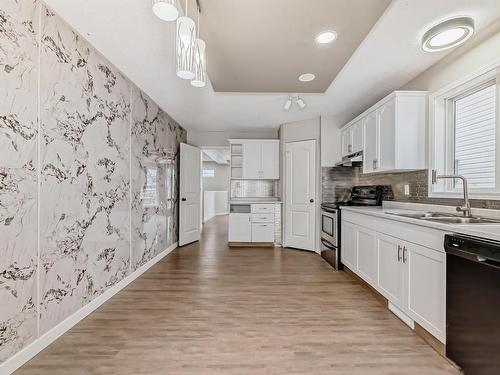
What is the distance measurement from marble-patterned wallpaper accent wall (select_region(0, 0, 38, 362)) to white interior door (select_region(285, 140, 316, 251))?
3668mm

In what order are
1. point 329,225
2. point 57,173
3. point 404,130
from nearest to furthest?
point 57,173, point 404,130, point 329,225

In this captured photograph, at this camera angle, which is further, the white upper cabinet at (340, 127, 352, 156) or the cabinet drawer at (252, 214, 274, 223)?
the cabinet drawer at (252, 214, 274, 223)

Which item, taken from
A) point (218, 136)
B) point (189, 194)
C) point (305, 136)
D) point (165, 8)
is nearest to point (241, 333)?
point (165, 8)

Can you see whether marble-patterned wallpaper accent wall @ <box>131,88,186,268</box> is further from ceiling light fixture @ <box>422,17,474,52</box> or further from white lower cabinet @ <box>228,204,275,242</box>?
ceiling light fixture @ <box>422,17,474,52</box>

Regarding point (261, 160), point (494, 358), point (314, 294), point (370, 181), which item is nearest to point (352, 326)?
point (314, 294)

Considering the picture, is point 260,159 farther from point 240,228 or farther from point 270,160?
point 240,228

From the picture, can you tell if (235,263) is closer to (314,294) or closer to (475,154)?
(314,294)

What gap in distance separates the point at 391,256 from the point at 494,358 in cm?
93

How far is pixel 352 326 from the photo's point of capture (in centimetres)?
202

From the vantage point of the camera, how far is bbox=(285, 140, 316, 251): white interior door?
437 centimetres

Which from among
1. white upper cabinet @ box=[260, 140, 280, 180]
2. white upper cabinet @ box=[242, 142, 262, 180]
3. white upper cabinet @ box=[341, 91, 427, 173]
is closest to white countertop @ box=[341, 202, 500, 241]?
white upper cabinet @ box=[341, 91, 427, 173]

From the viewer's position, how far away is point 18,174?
5.05ft

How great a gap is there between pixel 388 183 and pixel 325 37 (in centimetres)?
216

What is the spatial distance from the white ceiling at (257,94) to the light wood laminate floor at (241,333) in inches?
91.8
